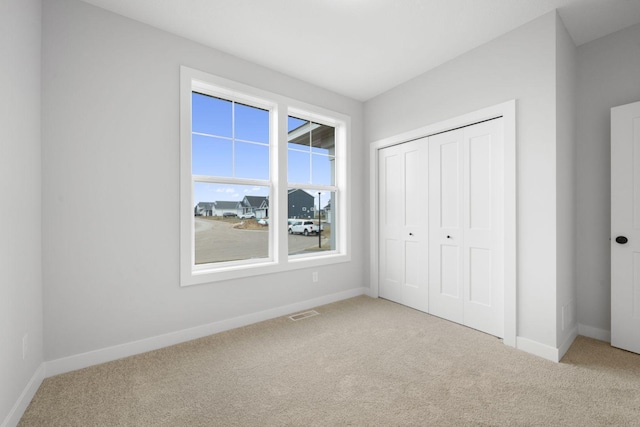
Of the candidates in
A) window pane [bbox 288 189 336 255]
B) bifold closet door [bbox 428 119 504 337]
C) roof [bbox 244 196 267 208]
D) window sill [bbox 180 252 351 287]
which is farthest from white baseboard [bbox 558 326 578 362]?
roof [bbox 244 196 267 208]

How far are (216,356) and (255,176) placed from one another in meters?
1.84

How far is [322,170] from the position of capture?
3.82 m

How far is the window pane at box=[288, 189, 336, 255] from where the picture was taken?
3508mm

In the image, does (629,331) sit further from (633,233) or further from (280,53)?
(280,53)

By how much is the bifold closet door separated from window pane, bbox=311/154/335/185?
4.41 feet

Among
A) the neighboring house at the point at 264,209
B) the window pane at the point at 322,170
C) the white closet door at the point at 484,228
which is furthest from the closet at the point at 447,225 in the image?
the neighboring house at the point at 264,209

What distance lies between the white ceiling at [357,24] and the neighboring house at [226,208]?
1.57 m

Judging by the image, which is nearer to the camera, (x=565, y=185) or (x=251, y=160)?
(x=565, y=185)

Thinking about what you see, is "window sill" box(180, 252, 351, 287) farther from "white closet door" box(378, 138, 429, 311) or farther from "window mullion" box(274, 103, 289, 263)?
"white closet door" box(378, 138, 429, 311)

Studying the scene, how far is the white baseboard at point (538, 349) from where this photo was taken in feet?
7.24

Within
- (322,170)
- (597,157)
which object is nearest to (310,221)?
(322,170)

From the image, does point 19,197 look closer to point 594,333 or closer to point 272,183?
point 272,183

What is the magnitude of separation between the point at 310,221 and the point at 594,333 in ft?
10.2

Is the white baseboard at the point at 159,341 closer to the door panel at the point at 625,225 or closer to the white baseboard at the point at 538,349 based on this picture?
the white baseboard at the point at 538,349
